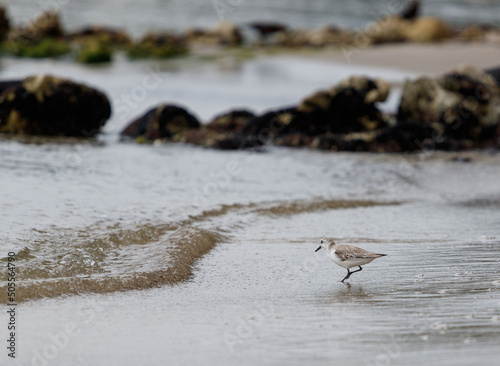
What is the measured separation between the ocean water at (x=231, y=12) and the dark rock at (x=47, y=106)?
26.3 meters

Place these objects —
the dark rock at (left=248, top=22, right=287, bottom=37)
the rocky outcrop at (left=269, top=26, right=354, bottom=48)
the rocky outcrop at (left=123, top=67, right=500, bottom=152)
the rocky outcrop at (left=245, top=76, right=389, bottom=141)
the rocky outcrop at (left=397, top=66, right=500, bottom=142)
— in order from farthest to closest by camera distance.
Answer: the dark rock at (left=248, top=22, right=287, bottom=37) → the rocky outcrop at (left=269, top=26, right=354, bottom=48) → the rocky outcrop at (left=397, top=66, right=500, bottom=142) → the rocky outcrop at (left=245, top=76, right=389, bottom=141) → the rocky outcrop at (left=123, top=67, right=500, bottom=152)

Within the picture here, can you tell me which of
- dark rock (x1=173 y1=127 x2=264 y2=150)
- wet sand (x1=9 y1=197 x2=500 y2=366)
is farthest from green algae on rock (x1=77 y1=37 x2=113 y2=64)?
wet sand (x1=9 y1=197 x2=500 y2=366)

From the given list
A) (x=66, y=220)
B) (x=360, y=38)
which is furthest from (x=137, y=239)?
(x=360, y=38)

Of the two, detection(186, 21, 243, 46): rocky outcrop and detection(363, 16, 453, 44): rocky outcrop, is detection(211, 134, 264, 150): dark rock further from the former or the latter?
detection(186, 21, 243, 46): rocky outcrop

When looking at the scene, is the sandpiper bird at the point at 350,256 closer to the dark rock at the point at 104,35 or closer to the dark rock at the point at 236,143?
the dark rock at the point at 236,143

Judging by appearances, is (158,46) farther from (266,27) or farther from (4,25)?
(266,27)

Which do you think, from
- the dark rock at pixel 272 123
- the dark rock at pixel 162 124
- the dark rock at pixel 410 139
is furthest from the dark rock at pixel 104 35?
the dark rock at pixel 410 139

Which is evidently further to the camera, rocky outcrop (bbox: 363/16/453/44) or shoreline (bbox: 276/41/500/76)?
rocky outcrop (bbox: 363/16/453/44)

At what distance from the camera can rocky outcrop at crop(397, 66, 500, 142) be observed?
15203 mm

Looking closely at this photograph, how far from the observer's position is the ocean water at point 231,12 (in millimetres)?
44594

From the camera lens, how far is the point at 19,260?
6512 mm

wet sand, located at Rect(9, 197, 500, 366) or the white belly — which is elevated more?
the white belly

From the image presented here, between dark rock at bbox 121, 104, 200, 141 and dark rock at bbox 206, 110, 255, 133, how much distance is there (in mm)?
377

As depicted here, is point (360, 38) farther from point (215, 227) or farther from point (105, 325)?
point (105, 325)
